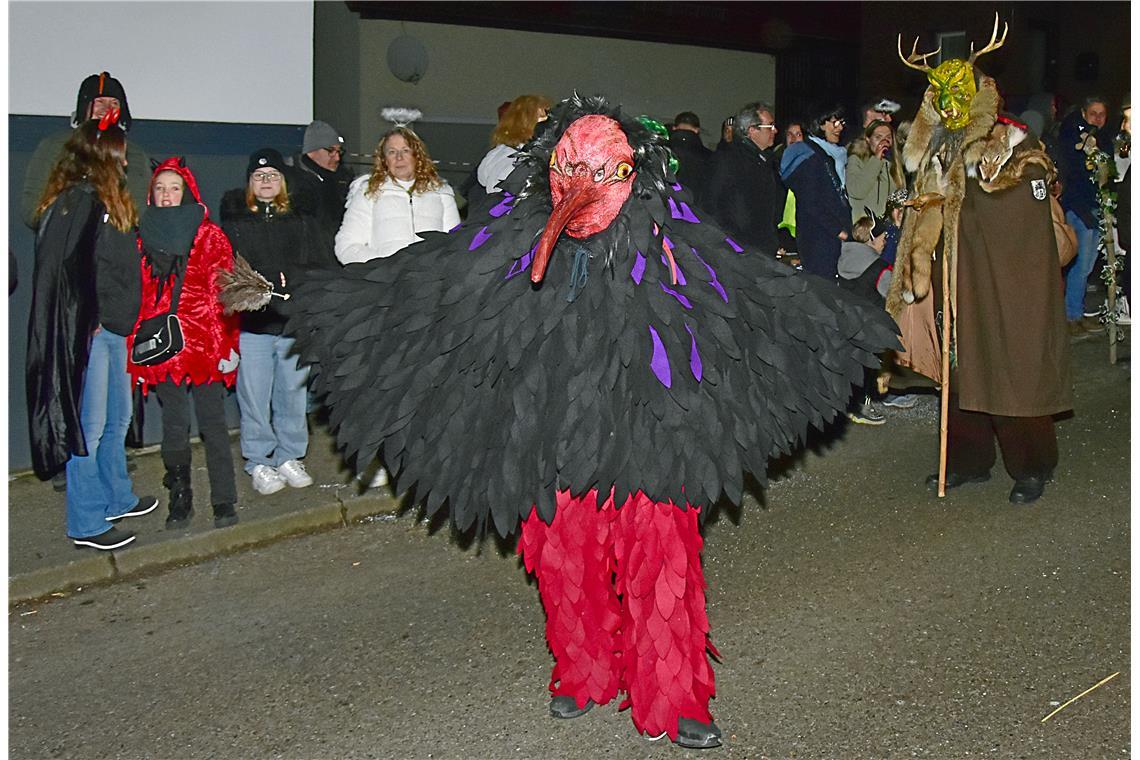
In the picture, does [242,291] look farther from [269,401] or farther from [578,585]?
[269,401]

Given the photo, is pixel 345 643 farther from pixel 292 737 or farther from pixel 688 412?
pixel 688 412

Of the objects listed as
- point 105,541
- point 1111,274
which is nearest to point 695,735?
point 105,541

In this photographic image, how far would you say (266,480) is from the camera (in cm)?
709

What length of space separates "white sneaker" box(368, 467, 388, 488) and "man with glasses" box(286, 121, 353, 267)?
1.34m

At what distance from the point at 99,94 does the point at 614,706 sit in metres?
4.54

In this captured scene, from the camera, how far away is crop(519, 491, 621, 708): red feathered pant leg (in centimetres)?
404

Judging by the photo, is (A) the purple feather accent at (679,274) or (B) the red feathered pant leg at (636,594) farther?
(B) the red feathered pant leg at (636,594)

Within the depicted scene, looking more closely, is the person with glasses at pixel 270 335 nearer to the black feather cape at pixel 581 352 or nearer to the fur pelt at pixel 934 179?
the black feather cape at pixel 581 352

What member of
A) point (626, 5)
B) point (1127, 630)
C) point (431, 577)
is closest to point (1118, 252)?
point (626, 5)

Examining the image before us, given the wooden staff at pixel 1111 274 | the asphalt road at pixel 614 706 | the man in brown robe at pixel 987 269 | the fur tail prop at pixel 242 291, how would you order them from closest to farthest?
the asphalt road at pixel 614 706 < the fur tail prop at pixel 242 291 < the man in brown robe at pixel 987 269 < the wooden staff at pixel 1111 274

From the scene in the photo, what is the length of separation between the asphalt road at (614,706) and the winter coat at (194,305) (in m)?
0.98

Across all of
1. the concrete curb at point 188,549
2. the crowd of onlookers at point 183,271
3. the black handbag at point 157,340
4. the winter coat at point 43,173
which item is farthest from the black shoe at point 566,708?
the winter coat at point 43,173

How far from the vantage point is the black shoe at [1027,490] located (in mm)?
6801

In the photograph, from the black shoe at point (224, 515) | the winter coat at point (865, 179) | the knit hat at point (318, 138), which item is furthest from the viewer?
the winter coat at point (865, 179)
